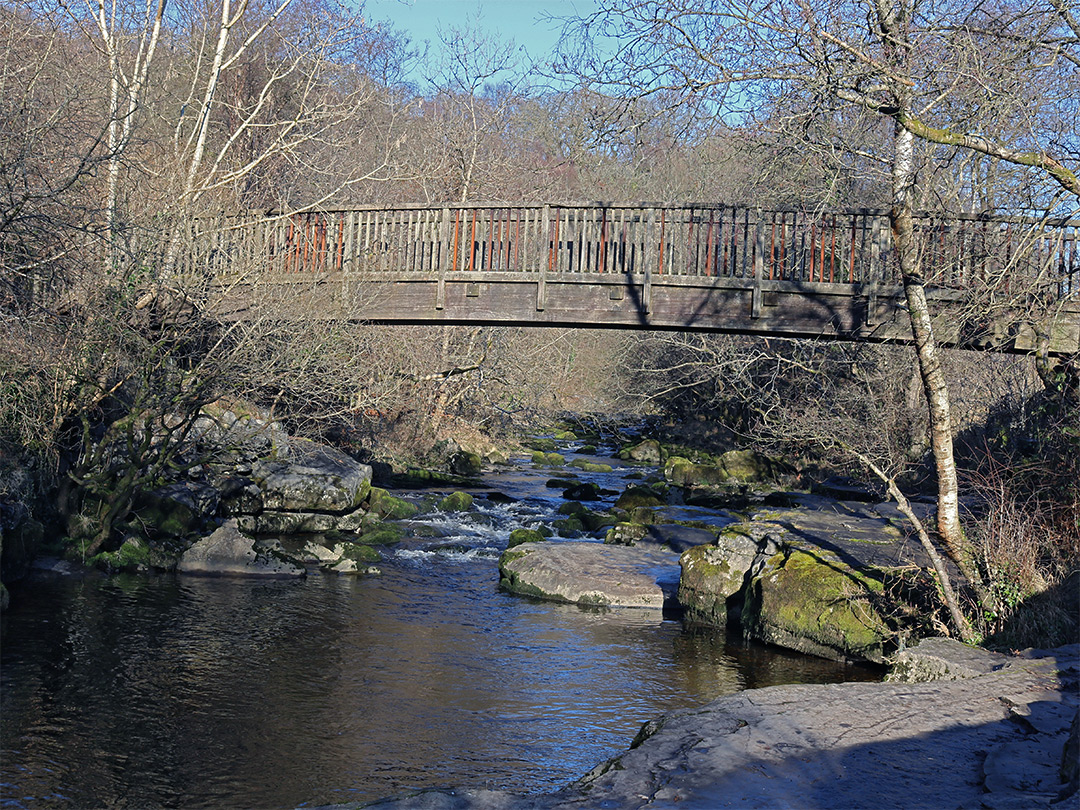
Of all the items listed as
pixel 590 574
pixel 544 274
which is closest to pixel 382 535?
pixel 590 574

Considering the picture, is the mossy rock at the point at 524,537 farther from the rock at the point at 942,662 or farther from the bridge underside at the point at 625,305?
the rock at the point at 942,662

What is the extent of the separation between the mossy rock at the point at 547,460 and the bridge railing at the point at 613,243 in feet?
40.0

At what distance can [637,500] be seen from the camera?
19172 mm

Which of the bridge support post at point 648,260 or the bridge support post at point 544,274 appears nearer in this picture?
the bridge support post at point 648,260

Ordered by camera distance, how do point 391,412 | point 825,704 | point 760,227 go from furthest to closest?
1. point 391,412
2. point 760,227
3. point 825,704

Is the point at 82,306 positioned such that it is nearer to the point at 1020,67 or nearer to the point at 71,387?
the point at 71,387

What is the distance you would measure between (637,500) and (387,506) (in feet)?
16.0

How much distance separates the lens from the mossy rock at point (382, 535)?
15.7 m

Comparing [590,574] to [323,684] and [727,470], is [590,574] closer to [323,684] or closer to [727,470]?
[323,684]

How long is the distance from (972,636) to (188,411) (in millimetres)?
10928

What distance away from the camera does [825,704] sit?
23.0ft

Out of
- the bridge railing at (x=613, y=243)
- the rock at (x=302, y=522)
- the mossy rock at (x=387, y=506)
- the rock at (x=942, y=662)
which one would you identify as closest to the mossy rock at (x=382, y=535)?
the rock at (x=302, y=522)

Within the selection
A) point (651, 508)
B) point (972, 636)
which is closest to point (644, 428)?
point (651, 508)

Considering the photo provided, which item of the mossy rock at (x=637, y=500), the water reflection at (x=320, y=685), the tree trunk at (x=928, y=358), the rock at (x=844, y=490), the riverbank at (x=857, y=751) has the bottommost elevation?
the water reflection at (x=320, y=685)
